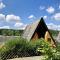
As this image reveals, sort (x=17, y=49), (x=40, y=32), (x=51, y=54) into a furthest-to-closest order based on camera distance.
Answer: (x=40, y=32)
(x=17, y=49)
(x=51, y=54)

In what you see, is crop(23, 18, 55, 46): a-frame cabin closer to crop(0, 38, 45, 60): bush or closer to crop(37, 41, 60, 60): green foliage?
crop(0, 38, 45, 60): bush

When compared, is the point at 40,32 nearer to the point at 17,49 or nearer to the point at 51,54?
the point at 17,49

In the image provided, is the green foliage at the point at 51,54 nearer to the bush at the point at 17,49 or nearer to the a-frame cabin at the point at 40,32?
the bush at the point at 17,49

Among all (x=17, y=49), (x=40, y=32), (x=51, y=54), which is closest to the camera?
(x=51, y=54)

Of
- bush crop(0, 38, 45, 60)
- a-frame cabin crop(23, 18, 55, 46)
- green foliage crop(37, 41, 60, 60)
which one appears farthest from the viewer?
a-frame cabin crop(23, 18, 55, 46)

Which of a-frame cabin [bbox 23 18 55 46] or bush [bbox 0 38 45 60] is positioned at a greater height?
a-frame cabin [bbox 23 18 55 46]

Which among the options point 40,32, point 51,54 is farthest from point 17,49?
point 51,54

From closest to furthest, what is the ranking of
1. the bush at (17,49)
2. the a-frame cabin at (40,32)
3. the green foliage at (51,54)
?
the green foliage at (51,54) < the bush at (17,49) < the a-frame cabin at (40,32)

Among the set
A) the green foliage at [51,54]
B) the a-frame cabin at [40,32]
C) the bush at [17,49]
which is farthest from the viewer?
the a-frame cabin at [40,32]

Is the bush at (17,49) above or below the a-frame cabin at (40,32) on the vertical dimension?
below

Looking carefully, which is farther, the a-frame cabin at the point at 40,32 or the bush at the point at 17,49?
the a-frame cabin at the point at 40,32

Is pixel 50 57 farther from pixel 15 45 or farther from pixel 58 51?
pixel 15 45

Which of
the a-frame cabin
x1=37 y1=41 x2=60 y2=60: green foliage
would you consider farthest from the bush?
x1=37 y1=41 x2=60 y2=60: green foliage

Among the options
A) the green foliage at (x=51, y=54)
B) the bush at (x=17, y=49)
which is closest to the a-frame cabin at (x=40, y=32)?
the bush at (x=17, y=49)
